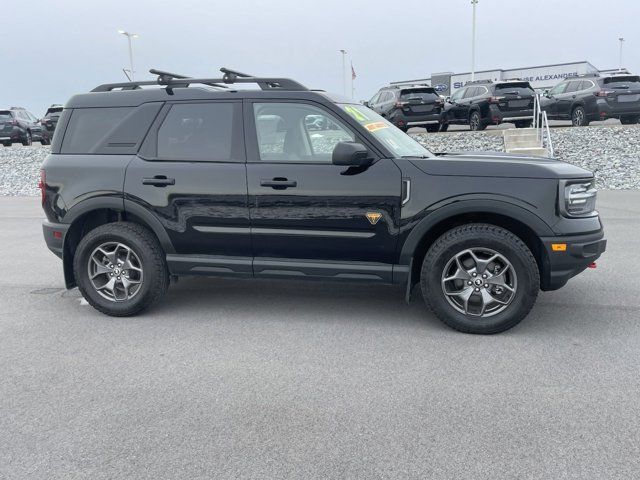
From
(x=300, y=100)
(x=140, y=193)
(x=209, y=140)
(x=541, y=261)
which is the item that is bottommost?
(x=541, y=261)

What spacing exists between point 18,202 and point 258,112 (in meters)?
12.5

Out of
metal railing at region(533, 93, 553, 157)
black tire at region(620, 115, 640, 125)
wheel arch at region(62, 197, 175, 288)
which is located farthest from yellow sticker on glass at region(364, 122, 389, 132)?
black tire at region(620, 115, 640, 125)

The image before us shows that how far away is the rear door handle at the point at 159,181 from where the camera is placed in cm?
479

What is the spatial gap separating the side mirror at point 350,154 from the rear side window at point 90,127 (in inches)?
76.5

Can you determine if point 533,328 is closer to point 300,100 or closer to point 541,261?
point 541,261

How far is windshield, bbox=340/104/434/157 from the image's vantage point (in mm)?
4641

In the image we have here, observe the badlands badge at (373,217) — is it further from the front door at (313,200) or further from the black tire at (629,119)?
the black tire at (629,119)

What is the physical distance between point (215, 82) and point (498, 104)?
1589 cm

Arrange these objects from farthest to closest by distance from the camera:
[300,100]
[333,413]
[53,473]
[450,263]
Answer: [300,100] → [450,263] → [333,413] → [53,473]

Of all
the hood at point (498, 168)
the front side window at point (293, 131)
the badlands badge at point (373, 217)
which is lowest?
the badlands badge at point (373, 217)

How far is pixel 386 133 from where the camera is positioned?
4852mm

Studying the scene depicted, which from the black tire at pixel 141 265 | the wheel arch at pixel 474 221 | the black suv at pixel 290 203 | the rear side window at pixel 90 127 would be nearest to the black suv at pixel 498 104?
the black suv at pixel 290 203

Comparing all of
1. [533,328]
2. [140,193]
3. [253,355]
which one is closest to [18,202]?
[140,193]

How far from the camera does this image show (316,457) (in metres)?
2.80
